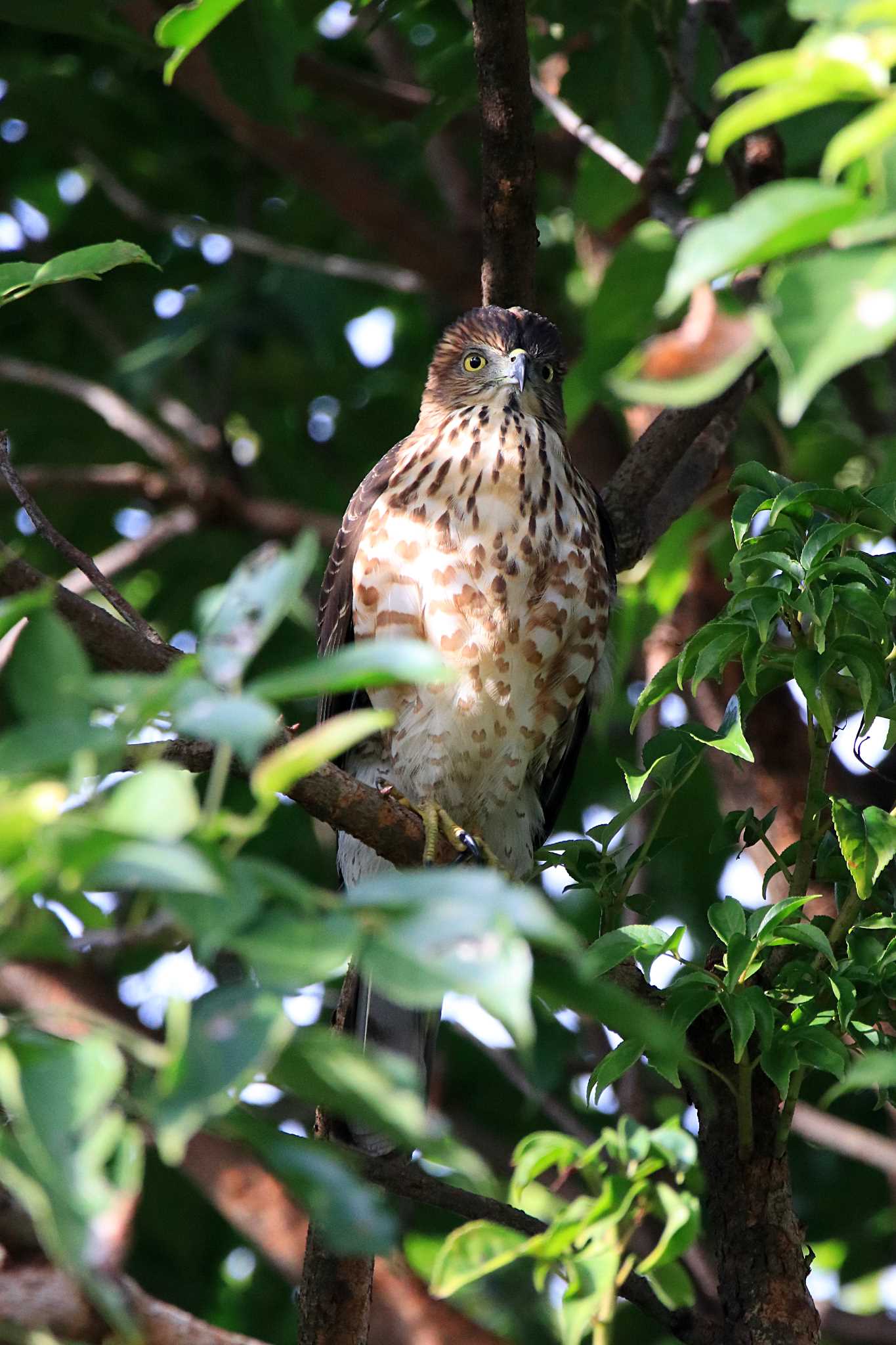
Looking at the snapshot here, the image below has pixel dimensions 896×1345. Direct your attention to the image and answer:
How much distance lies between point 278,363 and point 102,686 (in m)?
5.01

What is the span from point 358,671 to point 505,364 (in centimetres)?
309

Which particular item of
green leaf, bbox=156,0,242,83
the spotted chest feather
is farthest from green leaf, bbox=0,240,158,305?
the spotted chest feather

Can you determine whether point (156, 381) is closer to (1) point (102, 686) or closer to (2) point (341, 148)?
(2) point (341, 148)

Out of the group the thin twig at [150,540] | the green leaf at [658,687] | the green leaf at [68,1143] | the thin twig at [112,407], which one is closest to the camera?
the green leaf at [68,1143]

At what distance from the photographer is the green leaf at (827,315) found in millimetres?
1171

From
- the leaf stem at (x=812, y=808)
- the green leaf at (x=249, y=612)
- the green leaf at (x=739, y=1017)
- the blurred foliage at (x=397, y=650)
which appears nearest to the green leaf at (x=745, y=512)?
the blurred foliage at (x=397, y=650)

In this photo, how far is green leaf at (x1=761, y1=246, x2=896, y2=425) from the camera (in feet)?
3.84

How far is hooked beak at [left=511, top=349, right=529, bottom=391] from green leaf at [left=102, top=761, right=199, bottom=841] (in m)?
3.04

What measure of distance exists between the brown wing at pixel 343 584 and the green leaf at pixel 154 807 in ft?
8.73

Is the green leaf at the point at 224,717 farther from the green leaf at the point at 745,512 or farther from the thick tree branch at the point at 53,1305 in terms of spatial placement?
the green leaf at the point at 745,512

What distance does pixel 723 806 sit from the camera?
4.46 metres

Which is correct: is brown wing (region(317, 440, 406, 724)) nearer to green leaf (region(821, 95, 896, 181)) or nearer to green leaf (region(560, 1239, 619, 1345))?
green leaf (region(560, 1239, 619, 1345))

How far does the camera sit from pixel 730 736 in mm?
2461

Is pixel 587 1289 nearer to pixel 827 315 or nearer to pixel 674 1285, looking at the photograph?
pixel 674 1285
